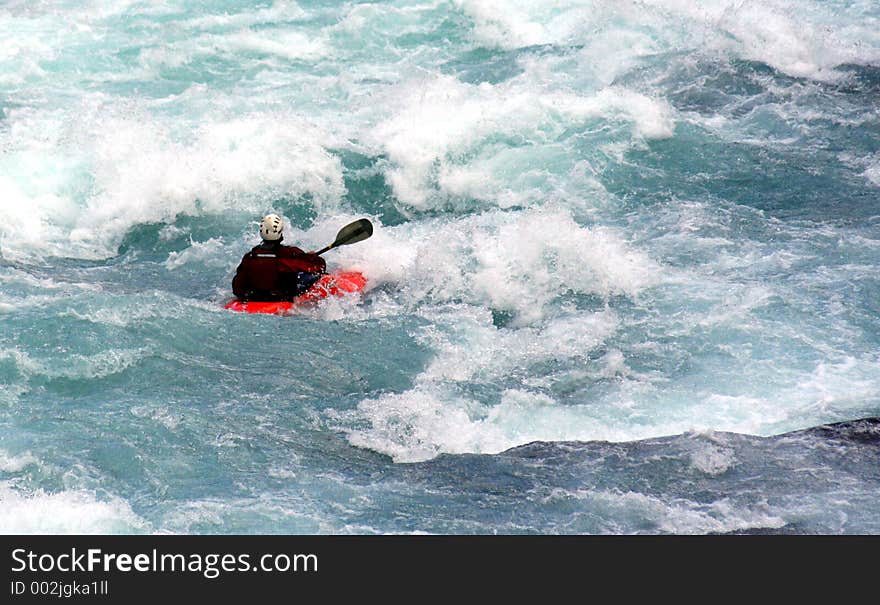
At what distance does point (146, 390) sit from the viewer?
23.8 feet

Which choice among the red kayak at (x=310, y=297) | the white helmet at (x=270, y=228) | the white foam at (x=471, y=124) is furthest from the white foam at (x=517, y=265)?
the white foam at (x=471, y=124)

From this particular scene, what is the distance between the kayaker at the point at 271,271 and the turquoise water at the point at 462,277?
232 mm

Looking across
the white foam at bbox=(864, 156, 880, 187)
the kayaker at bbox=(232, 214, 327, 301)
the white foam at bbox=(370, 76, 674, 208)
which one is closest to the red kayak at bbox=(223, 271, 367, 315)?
the kayaker at bbox=(232, 214, 327, 301)

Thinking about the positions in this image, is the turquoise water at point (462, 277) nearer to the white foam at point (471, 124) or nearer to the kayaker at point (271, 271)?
the white foam at point (471, 124)

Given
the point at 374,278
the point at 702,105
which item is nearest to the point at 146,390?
the point at 374,278

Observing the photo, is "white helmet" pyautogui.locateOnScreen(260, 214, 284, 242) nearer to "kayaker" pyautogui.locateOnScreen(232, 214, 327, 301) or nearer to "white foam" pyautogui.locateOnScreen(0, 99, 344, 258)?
"kayaker" pyautogui.locateOnScreen(232, 214, 327, 301)

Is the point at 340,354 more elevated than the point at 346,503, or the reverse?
the point at 340,354

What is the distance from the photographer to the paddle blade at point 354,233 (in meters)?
9.02

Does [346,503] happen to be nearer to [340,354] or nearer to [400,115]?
[340,354]

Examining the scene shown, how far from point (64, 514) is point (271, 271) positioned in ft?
9.69
